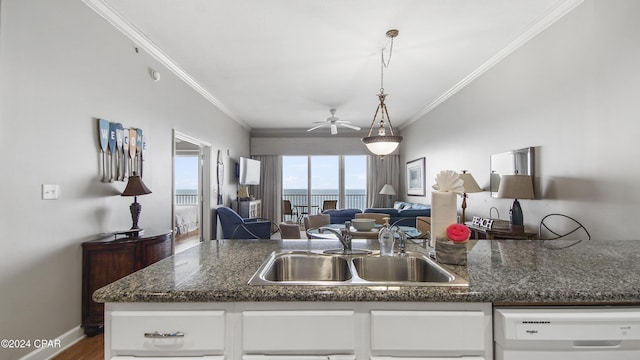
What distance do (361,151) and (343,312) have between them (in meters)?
6.67

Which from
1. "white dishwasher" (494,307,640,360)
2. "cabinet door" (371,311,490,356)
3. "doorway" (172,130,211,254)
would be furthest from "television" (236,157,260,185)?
"white dishwasher" (494,307,640,360)

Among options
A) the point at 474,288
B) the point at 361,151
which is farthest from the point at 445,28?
the point at 361,151

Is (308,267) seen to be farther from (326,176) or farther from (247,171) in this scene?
(326,176)

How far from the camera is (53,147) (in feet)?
6.47

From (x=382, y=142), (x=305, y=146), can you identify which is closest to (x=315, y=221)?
(x=382, y=142)

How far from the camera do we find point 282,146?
7488mm

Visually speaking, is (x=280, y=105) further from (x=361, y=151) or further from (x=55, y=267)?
(x=55, y=267)

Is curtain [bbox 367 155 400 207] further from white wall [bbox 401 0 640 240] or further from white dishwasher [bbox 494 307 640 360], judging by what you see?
white dishwasher [bbox 494 307 640 360]

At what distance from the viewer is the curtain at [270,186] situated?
24.4 ft

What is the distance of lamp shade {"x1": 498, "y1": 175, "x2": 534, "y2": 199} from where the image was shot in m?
2.51

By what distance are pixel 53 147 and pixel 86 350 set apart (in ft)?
4.78

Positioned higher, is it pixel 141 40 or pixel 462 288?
pixel 141 40

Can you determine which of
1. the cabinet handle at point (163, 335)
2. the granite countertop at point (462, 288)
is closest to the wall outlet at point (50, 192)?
the granite countertop at point (462, 288)

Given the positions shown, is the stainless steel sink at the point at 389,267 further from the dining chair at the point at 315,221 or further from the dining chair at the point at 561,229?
the dining chair at the point at 315,221
